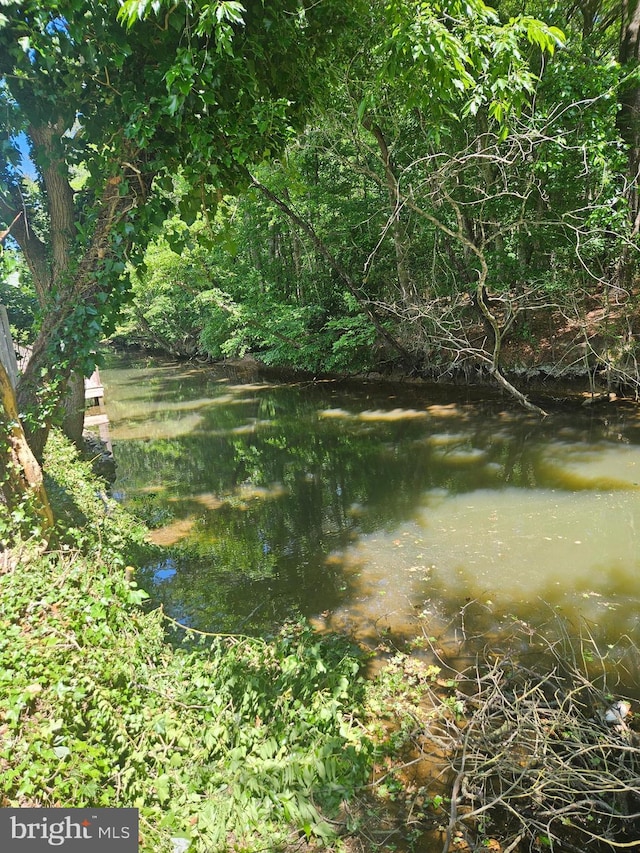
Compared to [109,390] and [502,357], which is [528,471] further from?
[109,390]

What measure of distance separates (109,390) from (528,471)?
18204 mm

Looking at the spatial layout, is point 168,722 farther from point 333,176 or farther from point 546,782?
point 333,176

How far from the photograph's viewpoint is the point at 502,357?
12922 mm

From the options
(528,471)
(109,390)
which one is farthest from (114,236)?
(109,390)

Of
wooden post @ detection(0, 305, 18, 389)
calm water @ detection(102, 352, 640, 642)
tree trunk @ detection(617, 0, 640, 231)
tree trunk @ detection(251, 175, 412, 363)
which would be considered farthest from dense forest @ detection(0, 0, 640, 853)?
tree trunk @ detection(251, 175, 412, 363)

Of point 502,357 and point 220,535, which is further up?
point 502,357

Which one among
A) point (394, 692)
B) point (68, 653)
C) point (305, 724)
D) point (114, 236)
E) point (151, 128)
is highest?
point (151, 128)

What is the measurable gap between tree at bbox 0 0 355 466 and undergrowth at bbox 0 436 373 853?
2059 millimetres

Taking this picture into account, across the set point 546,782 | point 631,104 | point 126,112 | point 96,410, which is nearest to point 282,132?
point 126,112

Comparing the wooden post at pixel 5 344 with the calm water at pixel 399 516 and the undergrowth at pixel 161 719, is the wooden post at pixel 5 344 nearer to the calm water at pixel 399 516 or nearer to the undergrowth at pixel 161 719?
the calm water at pixel 399 516

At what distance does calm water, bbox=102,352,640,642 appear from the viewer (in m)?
4.88

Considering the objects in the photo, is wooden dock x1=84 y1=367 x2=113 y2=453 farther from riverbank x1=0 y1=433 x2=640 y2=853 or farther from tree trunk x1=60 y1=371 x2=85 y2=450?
riverbank x1=0 y1=433 x2=640 y2=853

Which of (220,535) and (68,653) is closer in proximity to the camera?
(68,653)

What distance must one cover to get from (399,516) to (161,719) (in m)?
4.67
